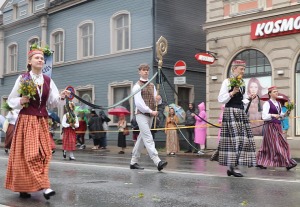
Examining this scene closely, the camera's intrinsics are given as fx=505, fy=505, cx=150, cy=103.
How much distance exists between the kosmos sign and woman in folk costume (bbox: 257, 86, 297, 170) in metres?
7.46

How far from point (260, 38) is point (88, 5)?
11.8 metres

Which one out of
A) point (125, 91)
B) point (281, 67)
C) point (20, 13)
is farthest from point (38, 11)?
point (281, 67)

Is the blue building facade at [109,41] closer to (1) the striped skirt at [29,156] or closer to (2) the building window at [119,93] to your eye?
(2) the building window at [119,93]

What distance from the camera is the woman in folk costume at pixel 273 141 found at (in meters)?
10.7

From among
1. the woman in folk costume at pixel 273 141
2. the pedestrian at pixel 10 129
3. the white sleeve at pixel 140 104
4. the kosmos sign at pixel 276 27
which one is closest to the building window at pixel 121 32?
the kosmos sign at pixel 276 27

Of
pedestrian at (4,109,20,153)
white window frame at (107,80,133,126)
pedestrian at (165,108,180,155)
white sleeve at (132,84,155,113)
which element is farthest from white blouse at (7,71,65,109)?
white window frame at (107,80,133,126)

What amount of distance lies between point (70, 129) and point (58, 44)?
16.0 meters

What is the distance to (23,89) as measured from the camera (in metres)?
6.12

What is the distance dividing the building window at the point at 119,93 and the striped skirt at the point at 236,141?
53.1ft

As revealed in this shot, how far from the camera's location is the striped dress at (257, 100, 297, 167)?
10.7 metres

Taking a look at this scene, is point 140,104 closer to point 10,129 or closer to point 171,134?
point 10,129

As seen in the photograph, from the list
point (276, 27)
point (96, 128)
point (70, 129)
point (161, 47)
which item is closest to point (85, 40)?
point (96, 128)

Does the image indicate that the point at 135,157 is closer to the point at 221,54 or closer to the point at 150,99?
the point at 150,99

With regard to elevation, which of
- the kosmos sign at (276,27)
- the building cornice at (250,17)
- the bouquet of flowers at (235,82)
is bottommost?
the bouquet of flowers at (235,82)
